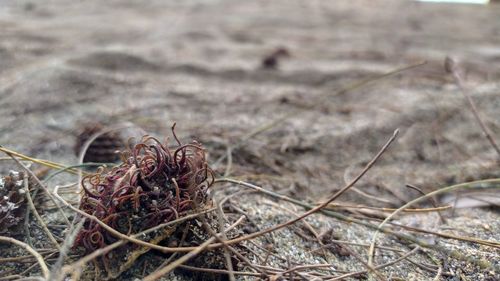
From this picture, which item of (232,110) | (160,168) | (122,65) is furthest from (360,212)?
(122,65)

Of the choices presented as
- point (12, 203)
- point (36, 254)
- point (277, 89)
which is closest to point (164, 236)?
point (36, 254)

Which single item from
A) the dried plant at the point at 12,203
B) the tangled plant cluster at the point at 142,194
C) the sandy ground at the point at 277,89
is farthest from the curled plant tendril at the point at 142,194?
the sandy ground at the point at 277,89

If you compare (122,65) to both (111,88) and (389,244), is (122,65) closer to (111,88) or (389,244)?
(111,88)

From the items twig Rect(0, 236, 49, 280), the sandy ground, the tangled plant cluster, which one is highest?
the tangled plant cluster

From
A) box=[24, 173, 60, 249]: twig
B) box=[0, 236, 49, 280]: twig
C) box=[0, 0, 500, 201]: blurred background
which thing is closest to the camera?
box=[0, 236, 49, 280]: twig

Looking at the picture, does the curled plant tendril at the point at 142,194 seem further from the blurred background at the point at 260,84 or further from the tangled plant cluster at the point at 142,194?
the blurred background at the point at 260,84

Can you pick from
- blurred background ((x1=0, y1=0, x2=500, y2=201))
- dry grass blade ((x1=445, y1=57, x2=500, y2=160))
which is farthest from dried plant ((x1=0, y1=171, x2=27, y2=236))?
dry grass blade ((x1=445, y1=57, x2=500, y2=160))

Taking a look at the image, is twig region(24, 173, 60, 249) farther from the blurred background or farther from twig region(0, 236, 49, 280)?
the blurred background

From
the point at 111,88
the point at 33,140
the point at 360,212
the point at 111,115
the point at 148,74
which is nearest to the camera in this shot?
the point at 360,212
